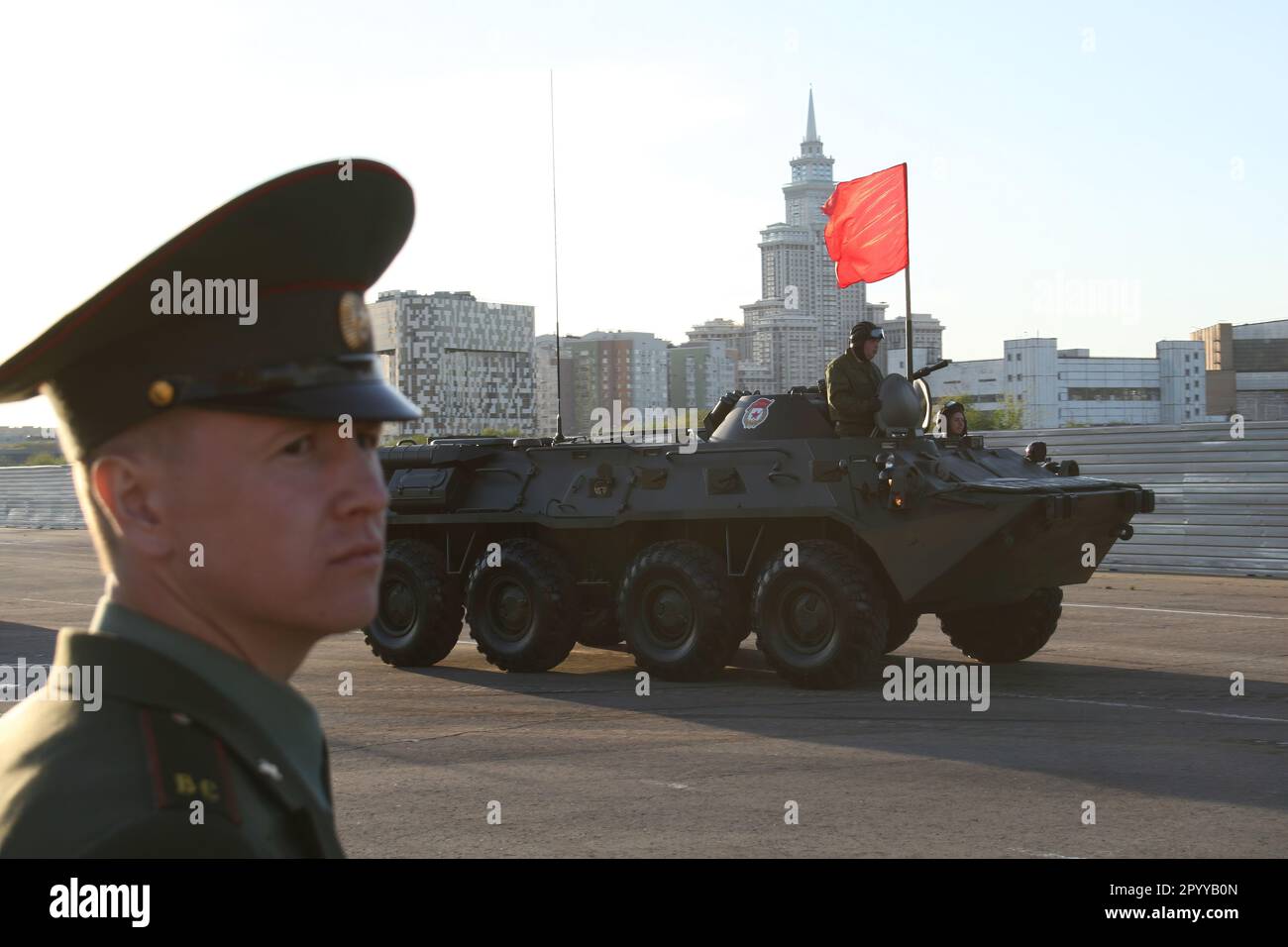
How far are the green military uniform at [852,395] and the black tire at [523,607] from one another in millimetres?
2504

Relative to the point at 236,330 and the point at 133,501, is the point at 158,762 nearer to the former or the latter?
the point at 133,501

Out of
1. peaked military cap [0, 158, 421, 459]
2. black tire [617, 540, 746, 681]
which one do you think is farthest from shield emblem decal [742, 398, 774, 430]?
peaked military cap [0, 158, 421, 459]

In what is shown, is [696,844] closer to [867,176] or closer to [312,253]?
[312,253]

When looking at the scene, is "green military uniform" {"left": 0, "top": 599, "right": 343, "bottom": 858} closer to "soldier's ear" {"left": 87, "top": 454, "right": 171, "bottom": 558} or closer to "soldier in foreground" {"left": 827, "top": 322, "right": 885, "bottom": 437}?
"soldier's ear" {"left": 87, "top": 454, "right": 171, "bottom": 558}

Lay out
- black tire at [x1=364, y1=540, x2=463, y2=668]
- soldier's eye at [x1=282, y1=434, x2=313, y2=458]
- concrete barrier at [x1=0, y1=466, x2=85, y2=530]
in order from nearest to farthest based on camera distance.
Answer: soldier's eye at [x1=282, y1=434, x2=313, y2=458] < black tire at [x1=364, y1=540, x2=463, y2=668] < concrete barrier at [x1=0, y1=466, x2=85, y2=530]

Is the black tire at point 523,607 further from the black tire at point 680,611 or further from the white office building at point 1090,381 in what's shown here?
the white office building at point 1090,381

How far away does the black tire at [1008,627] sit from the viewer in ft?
43.3

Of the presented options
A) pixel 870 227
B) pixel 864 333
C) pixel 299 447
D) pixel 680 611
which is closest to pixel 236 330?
pixel 299 447

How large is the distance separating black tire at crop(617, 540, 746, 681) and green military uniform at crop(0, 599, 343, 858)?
1056cm

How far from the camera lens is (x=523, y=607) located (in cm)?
1325

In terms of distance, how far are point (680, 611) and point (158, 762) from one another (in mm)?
11048

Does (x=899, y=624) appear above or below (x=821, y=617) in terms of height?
below

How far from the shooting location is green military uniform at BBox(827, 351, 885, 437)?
41.5ft
